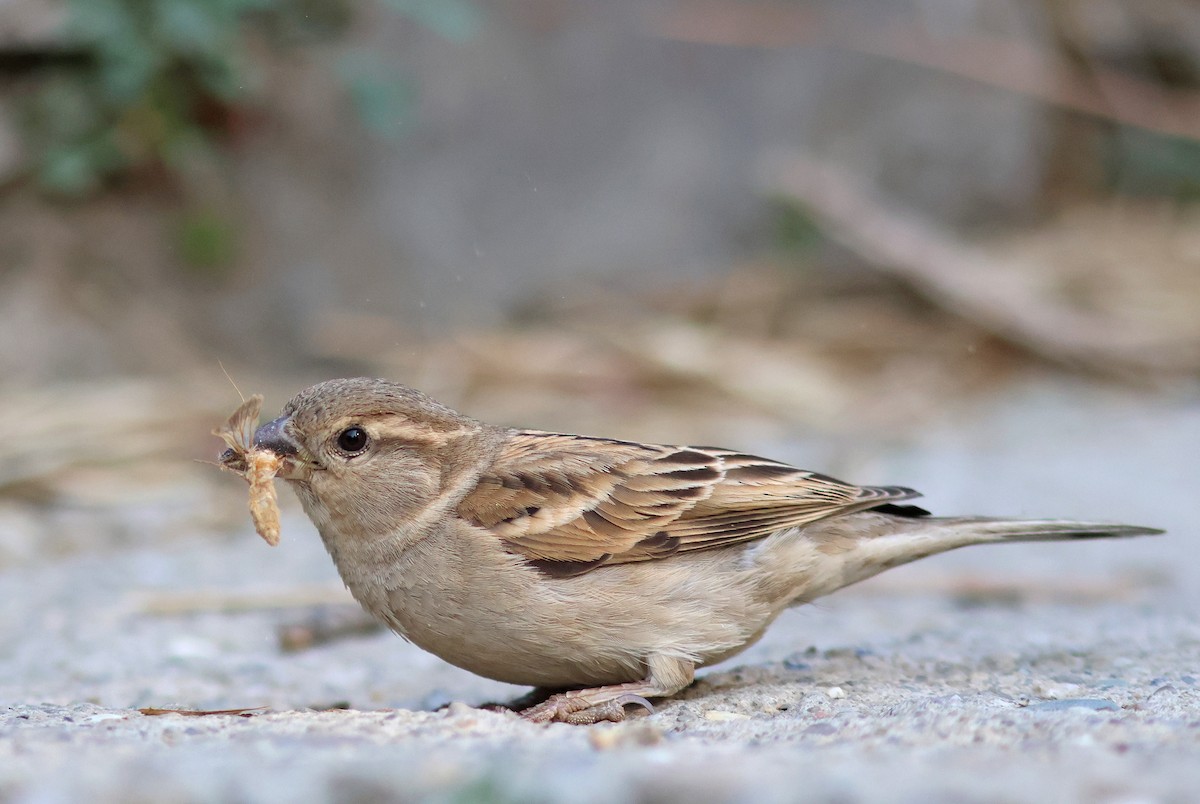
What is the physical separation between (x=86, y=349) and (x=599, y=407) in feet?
9.69

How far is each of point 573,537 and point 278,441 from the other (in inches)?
32.2

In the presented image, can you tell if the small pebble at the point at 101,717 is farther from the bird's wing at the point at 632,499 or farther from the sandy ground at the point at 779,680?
the bird's wing at the point at 632,499

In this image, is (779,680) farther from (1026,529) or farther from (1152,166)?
(1152,166)

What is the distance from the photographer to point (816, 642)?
188 inches

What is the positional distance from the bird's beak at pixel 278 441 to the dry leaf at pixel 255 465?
14mm

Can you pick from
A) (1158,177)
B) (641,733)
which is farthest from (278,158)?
(1158,177)

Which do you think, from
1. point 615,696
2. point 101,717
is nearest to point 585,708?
point 615,696

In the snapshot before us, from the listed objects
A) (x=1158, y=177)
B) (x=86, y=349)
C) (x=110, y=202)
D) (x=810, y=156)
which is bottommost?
(x=86, y=349)

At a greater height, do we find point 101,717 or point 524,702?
point 524,702

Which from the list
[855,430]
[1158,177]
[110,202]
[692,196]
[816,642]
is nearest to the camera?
[816,642]

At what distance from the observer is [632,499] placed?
3.75 metres

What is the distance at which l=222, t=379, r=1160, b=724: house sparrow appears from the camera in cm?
349

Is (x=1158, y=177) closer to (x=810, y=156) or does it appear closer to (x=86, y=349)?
(x=810, y=156)

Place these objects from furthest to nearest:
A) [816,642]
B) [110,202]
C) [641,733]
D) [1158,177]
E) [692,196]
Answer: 1. [1158,177]
2. [692,196]
3. [110,202]
4. [816,642]
5. [641,733]
